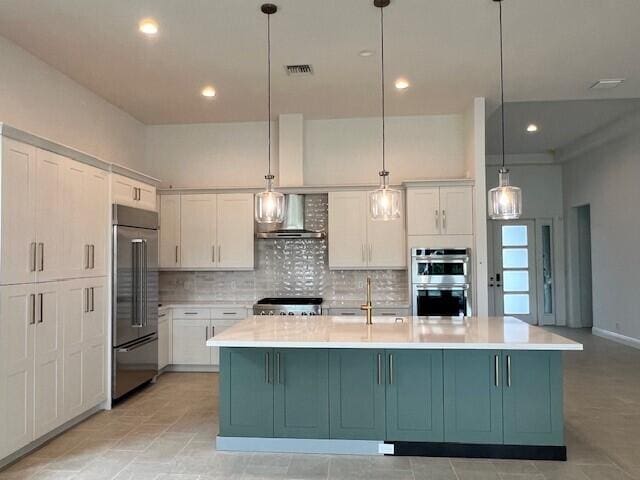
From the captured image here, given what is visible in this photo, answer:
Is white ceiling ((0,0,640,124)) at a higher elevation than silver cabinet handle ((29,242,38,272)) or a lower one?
higher

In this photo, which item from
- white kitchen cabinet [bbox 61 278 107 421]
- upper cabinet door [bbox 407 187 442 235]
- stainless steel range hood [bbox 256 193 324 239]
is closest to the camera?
white kitchen cabinet [bbox 61 278 107 421]

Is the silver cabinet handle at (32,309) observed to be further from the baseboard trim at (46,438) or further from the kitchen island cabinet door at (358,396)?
the kitchen island cabinet door at (358,396)

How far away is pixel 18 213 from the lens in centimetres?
339

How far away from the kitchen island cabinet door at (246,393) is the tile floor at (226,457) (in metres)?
0.19

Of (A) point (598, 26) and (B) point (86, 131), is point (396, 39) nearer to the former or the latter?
(A) point (598, 26)

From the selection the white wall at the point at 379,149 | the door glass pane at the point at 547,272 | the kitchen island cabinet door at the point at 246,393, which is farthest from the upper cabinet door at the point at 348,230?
the door glass pane at the point at 547,272

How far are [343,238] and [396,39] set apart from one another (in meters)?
2.58

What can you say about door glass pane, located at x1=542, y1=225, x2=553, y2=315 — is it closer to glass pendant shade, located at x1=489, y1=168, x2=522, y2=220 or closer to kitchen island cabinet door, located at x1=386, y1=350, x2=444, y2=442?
glass pendant shade, located at x1=489, y1=168, x2=522, y2=220

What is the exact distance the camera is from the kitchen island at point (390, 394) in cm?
332

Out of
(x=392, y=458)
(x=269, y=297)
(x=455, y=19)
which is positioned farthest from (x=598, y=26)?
(x=269, y=297)

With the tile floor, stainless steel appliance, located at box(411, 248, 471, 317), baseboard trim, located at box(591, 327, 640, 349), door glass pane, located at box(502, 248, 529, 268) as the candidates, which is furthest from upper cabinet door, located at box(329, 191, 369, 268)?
door glass pane, located at box(502, 248, 529, 268)

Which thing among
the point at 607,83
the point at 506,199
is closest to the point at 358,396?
the point at 506,199

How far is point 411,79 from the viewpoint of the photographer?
4980mm

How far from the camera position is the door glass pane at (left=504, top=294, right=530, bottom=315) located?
32.0ft
